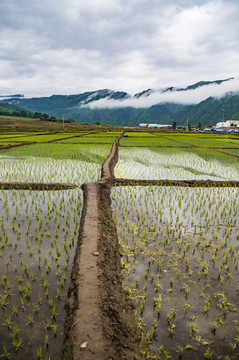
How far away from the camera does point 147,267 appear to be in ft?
11.1

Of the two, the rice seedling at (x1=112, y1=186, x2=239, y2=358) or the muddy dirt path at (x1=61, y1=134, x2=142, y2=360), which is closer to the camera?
the muddy dirt path at (x1=61, y1=134, x2=142, y2=360)

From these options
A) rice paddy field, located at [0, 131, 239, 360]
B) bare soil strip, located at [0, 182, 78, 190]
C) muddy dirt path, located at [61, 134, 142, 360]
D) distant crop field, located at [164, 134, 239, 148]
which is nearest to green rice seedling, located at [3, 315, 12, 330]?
rice paddy field, located at [0, 131, 239, 360]

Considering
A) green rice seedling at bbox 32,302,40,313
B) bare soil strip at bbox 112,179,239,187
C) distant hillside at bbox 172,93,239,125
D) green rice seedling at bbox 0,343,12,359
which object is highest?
distant hillside at bbox 172,93,239,125

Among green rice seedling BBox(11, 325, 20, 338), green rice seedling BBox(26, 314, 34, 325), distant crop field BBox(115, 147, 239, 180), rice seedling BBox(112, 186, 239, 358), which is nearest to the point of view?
green rice seedling BBox(11, 325, 20, 338)

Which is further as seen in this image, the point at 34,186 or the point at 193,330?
the point at 34,186

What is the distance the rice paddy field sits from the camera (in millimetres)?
2260

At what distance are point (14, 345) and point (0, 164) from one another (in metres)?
10.1

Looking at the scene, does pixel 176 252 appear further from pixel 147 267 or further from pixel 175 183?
pixel 175 183

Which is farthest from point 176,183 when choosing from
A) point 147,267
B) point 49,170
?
point 49,170

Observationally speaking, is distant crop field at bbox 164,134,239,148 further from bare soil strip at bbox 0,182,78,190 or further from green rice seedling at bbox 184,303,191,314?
green rice seedling at bbox 184,303,191,314

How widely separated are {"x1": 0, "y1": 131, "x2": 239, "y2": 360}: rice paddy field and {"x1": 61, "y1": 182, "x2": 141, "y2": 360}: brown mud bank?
0.12 metres

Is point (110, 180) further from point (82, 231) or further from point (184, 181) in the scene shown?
point (82, 231)

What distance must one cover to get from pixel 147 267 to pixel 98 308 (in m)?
1.13

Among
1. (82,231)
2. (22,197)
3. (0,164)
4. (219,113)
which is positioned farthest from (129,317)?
(219,113)
